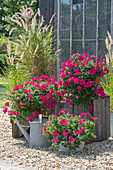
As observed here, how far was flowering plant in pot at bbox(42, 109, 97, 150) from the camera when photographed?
328 cm

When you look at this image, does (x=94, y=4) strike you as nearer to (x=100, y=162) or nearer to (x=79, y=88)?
(x=79, y=88)

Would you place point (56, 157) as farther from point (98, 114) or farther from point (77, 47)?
point (77, 47)

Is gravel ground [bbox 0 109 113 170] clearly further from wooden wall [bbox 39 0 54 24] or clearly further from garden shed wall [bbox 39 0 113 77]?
wooden wall [bbox 39 0 54 24]

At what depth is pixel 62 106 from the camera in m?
4.07

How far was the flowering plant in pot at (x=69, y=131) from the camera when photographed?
10.8ft

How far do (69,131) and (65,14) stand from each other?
3.92 m

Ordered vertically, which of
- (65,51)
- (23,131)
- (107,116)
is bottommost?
(23,131)

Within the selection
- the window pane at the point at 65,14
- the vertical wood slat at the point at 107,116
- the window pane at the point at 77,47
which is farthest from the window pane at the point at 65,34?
the vertical wood slat at the point at 107,116

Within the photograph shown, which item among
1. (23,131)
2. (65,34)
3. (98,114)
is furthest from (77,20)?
(23,131)

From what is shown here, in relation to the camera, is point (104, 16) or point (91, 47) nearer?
point (104, 16)

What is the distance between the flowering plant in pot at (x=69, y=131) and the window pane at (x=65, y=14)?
3.55 meters

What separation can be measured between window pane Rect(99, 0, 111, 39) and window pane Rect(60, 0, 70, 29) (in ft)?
2.57

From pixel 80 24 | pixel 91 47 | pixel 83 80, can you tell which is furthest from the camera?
pixel 80 24

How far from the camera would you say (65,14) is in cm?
656
